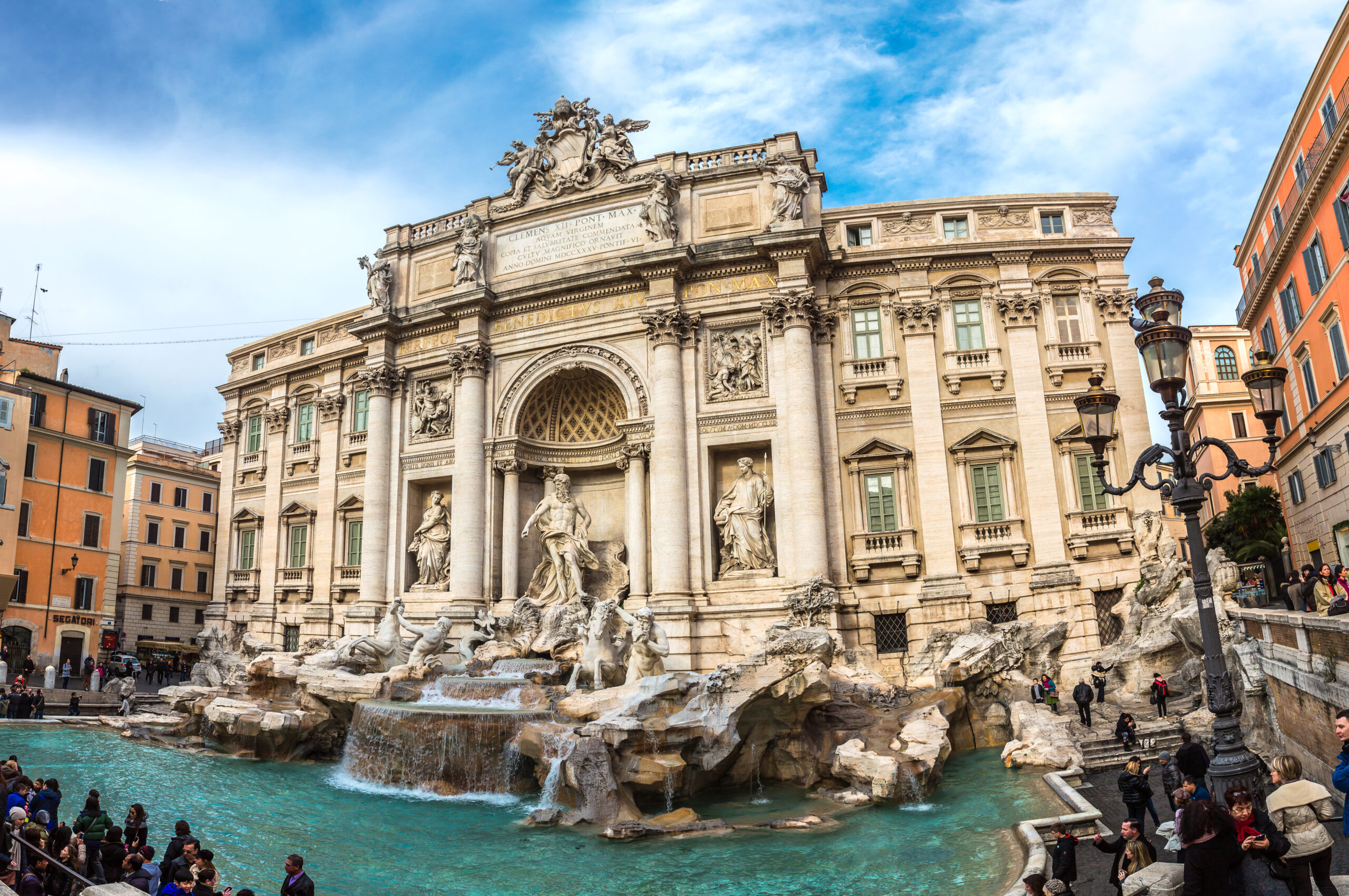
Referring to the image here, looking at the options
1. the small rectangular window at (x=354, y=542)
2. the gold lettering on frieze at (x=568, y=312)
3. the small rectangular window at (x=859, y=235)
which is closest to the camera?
the small rectangular window at (x=859, y=235)

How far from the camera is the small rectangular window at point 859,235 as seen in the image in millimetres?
24484

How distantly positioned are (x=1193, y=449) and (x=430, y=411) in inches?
870

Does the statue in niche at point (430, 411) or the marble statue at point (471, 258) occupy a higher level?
the marble statue at point (471, 258)

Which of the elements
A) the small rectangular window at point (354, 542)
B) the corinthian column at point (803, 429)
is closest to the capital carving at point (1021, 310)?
the corinthian column at point (803, 429)

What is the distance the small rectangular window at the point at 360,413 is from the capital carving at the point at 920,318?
17.2m

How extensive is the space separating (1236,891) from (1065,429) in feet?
59.6

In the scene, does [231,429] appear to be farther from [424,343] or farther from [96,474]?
[424,343]

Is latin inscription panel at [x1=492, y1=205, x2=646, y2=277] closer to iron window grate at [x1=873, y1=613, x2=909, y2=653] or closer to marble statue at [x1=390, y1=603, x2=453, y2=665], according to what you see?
marble statue at [x1=390, y1=603, x2=453, y2=665]

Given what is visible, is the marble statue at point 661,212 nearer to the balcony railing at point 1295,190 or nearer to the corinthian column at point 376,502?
the corinthian column at point 376,502

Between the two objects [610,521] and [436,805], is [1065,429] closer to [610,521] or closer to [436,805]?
[610,521]

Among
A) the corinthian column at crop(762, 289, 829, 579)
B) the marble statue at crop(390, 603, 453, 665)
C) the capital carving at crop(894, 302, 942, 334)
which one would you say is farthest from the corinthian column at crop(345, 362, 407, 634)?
the capital carving at crop(894, 302, 942, 334)

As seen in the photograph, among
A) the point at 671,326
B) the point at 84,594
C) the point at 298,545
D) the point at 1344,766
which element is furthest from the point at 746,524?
the point at 84,594

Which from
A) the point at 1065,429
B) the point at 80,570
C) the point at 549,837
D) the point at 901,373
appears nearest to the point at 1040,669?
the point at 1065,429

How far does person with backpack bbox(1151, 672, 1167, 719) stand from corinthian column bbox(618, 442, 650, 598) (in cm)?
1168
